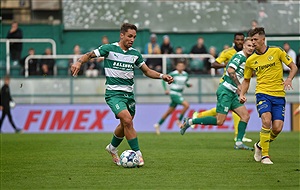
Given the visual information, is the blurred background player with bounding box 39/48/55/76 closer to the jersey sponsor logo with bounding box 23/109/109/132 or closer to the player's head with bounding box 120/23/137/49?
the jersey sponsor logo with bounding box 23/109/109/132

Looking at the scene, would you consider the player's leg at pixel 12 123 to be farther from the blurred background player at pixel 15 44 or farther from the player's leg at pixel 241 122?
the player's leg at pixel 241 122

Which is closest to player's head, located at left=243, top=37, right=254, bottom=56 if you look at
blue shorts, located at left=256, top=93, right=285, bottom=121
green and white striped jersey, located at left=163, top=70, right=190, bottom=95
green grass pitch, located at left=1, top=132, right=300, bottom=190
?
green grass pitch, located at left=1, top=132, right=300, bottom=190

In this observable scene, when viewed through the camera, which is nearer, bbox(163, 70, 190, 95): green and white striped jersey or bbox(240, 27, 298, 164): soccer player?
bbox(240, 27, 298, 164): soccer player

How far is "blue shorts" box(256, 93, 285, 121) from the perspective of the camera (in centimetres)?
1357

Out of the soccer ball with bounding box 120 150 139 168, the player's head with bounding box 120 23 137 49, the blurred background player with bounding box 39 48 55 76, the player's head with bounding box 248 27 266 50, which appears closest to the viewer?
the soccer ball with bounding box 120 150 139 168

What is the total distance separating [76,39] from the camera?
30797 millimetres

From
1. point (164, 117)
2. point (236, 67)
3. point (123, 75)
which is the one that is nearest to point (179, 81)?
point (164, 117)

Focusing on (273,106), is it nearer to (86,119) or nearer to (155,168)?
(155,168)

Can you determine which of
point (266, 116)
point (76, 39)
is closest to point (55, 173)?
point (266, 116)

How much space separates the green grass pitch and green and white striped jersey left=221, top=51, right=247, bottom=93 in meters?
1.36

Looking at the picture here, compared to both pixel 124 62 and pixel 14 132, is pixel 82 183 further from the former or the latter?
pixel 14 132

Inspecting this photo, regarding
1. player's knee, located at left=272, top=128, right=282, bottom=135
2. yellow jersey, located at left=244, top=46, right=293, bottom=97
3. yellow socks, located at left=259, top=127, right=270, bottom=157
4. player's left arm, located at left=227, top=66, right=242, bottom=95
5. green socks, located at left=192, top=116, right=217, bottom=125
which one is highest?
yellow jersey, located at left=244, top=46, right=293, bottom=97

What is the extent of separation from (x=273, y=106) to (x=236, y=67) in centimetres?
272

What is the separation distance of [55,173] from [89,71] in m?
16.0
